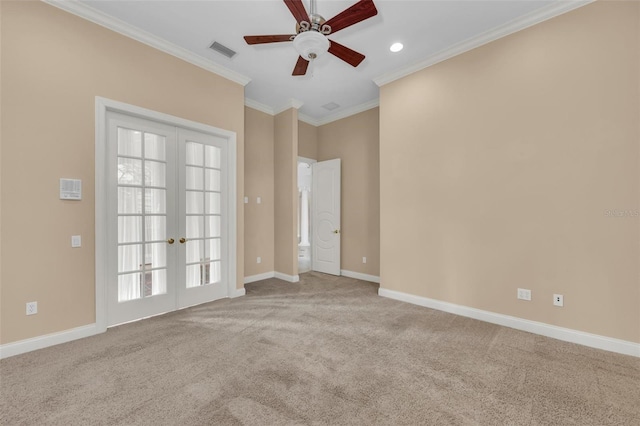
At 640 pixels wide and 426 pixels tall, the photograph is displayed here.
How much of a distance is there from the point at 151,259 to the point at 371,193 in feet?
12.1

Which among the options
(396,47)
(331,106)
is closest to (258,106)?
(331,106)

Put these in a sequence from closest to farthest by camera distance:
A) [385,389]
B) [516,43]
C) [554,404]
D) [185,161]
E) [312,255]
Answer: [554,404], [385,389], [516,43], [185,161], [312,255]

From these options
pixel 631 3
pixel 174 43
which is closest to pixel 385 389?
pixel 631 3

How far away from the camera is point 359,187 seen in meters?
5.24

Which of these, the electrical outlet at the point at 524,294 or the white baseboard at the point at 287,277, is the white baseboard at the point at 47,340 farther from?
the electrical outlet at the point at 524,294

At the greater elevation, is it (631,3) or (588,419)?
(631,3)

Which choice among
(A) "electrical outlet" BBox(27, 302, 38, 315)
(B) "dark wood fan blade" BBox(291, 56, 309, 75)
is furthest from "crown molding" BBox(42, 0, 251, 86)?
(A) "electrical outlet" BBox(27, 302, 38, 315)

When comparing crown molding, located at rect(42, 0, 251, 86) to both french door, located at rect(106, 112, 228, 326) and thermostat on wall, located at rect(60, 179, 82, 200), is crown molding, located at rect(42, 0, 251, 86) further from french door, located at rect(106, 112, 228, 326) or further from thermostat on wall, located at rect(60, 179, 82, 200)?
thermostat on wall, located at rect(60, 179, 82, 200)

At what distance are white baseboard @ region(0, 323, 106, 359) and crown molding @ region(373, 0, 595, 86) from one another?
487 cm

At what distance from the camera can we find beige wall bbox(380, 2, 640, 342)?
8.05 ft

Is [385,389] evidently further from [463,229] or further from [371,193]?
[371,193]

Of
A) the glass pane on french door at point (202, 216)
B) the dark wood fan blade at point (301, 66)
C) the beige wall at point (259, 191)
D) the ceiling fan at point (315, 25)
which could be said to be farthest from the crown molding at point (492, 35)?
the glass pane on french door at point (202, 216)

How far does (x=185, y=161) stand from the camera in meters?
3.62

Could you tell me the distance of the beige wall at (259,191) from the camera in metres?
4.96
